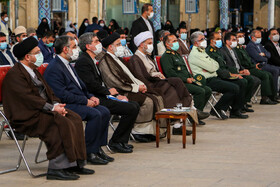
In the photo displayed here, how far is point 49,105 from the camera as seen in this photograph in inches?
262

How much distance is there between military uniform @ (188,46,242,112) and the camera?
11.0 metres

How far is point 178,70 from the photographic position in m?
10.3

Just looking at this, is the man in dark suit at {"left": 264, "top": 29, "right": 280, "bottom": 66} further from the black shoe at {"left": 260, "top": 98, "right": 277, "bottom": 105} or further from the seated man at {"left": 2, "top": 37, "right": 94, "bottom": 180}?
the seated man at {"left": 2, "top": 37, "right": 94, "bottom": 180}

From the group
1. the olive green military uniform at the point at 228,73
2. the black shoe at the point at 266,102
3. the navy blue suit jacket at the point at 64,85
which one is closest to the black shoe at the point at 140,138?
the navy blue suit jacket at the point at 64,85

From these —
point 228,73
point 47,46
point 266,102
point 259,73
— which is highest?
point 47,46

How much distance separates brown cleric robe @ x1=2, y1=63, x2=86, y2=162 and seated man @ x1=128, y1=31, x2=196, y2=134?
2.61 meters

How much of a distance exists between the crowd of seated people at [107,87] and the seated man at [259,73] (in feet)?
0.06

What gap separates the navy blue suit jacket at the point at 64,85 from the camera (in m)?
7.19

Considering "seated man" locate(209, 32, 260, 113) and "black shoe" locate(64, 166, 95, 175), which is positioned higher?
"seated man" locate(209, 32, 260, 113)

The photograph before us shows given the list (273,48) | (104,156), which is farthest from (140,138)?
(273,48)

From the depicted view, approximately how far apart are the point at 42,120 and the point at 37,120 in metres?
0.05

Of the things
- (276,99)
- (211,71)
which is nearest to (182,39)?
(276,99)

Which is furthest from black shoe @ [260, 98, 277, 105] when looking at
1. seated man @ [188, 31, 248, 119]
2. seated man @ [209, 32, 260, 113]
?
seated man @ [188, 31, 248, 119]

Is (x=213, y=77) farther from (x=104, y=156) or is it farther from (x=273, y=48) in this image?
(x=104, y=156)
